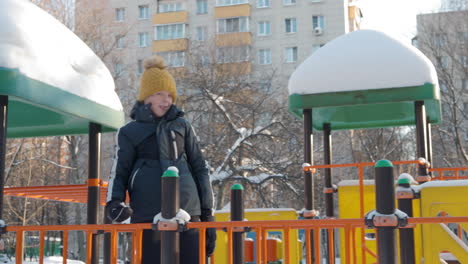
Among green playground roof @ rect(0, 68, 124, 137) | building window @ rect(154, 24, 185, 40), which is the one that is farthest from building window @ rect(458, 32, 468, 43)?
green playground roof @ rect(0, 68, 124, 137)

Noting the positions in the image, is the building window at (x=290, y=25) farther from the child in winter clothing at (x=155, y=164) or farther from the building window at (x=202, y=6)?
the child in winter clothing at (x=155, y=164)

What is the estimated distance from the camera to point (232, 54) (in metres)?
22.7

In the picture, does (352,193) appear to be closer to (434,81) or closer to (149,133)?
(434,81)

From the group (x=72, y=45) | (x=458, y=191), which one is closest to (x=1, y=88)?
(x=72, y=45)

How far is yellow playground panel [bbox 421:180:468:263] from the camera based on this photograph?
14.2 feet

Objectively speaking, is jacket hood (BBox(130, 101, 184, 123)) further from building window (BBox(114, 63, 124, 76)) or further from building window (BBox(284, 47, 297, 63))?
building window (BBox(284, 47, 297, 63))

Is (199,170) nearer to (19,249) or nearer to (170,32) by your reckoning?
(19,249)

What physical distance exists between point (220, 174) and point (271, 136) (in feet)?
7.38

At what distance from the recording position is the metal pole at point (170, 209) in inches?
118

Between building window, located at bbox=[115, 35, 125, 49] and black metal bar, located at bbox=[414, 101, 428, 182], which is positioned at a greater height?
building window, located at bbox=[115, 35, 125, 49]

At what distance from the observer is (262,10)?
33.0 meters

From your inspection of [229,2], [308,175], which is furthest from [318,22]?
[308,175]

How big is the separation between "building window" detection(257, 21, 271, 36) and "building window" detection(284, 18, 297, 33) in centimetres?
102

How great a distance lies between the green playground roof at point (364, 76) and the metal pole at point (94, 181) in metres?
2.33
